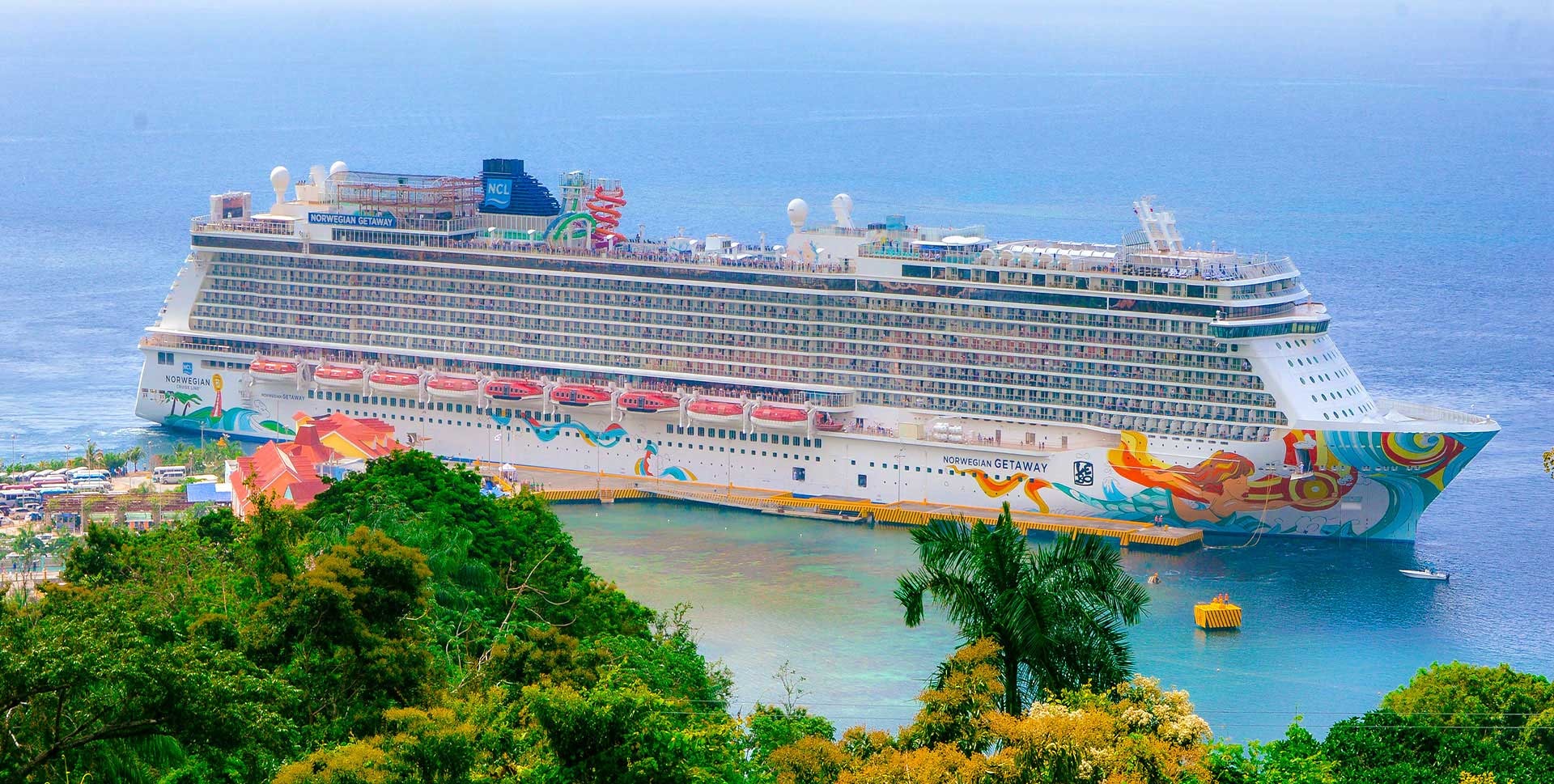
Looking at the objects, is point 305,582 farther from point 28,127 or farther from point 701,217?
point 28,127

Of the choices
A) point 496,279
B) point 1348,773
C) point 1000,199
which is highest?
point 1000,199

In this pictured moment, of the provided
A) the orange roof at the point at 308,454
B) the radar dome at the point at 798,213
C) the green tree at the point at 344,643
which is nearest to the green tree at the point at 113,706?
the green tree at the point at 344,643

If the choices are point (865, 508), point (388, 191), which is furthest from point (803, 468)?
point (388, 191)

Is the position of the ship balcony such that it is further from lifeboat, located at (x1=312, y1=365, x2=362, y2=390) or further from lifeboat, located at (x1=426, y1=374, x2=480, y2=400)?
lifeboat, located at (x1=312, y1=365, x2=362, y2=390)

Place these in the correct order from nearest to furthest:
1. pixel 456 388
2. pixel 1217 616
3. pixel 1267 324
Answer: pixel 1217 616 → pixel 1267 324 → pixel 456 388

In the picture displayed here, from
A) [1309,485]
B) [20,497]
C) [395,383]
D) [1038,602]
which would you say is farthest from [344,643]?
[395,383]

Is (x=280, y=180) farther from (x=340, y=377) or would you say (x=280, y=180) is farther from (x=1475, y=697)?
(x=1475, y=697)
